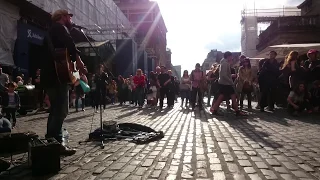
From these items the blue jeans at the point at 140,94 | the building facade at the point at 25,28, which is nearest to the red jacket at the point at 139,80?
the blue jeans at the point at 140,94

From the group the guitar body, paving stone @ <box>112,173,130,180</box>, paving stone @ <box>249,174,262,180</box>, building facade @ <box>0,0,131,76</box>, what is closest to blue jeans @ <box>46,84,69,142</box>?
the guitar body

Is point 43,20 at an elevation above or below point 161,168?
above

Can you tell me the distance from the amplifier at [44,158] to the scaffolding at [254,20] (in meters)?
46.8

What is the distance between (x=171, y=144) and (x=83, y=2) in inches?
886

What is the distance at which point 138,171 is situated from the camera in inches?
132

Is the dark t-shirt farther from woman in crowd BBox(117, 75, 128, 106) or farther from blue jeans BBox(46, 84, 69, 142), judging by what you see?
blue jeans BBox(46, 84, 69, 142)

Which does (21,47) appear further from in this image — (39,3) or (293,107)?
(293,107)

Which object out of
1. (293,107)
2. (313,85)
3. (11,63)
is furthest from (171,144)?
(11,63)

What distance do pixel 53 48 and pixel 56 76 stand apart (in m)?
0.37

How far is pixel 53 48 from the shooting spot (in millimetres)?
4008

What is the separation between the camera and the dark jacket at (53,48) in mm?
4035

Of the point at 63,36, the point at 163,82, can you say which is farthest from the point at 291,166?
the point at 163,82

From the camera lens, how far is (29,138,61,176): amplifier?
3.22 metres

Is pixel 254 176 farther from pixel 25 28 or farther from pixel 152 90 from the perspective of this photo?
pixel 25 28
